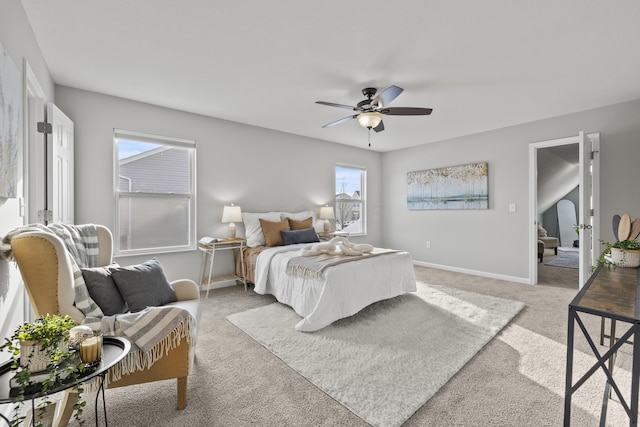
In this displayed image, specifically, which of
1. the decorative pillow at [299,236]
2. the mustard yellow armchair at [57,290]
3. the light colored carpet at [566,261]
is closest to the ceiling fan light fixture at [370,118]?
the decorative pillow at [299,236]

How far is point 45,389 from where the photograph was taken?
96 cm

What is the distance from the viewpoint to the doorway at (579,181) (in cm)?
343

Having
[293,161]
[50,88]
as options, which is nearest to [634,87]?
[293,161]

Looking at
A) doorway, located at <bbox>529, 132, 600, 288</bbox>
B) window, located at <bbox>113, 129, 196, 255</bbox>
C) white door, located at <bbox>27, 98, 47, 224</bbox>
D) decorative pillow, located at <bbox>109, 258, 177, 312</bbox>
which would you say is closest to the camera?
decorative pillow, located at <bbox>109, 258, 177, 312</bbox>

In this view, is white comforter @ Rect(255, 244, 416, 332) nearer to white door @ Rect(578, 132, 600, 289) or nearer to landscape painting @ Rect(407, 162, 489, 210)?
white door @ Rect(578, 132, 600, 289)

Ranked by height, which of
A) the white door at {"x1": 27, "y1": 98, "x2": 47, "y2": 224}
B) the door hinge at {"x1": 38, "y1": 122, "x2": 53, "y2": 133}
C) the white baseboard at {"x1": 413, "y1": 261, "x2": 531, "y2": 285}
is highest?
the door hinge at {"x1": 38, "y1": 122, "x2": 53, "y2": 133}

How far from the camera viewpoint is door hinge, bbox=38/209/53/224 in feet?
7.51

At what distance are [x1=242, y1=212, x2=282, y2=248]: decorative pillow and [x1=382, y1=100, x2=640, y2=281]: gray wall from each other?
3055 millimetres

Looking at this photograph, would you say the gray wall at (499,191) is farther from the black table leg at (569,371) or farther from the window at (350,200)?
the black table leg at (569,371)

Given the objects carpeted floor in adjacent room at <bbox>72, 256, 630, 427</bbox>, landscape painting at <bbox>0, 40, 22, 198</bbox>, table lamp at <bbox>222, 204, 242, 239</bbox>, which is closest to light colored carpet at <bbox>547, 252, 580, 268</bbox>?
carpeted floor in adjacent room at <bbox>72, 256, 630, 427</bbox>

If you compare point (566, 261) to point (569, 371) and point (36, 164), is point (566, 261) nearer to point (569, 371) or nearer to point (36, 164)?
point (569, 371)

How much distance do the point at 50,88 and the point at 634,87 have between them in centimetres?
605

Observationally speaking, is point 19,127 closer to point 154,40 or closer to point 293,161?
point 154,40

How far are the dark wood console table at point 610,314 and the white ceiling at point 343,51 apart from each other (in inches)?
69.0
